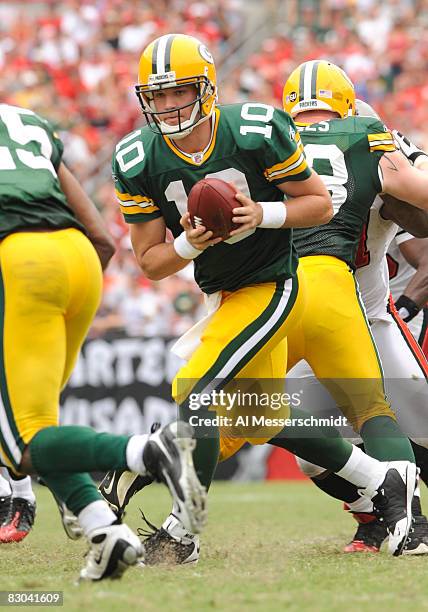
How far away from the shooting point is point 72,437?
3.49 metres

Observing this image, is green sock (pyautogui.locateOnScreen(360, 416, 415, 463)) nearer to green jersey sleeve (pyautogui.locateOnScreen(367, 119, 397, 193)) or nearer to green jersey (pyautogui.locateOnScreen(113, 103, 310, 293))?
green jersey (pyautogui.locateOnScreen(113, 103, 310, 293))

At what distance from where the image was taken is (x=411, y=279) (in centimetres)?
553

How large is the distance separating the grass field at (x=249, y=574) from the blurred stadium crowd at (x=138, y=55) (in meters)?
5.96

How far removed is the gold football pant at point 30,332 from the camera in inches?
138

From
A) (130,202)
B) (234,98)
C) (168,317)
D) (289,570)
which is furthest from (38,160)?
(234,98)

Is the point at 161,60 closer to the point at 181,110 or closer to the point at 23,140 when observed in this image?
the point at 181,110

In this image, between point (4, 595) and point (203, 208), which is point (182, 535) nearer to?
point (4, 595)

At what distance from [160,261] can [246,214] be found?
0.40 metres

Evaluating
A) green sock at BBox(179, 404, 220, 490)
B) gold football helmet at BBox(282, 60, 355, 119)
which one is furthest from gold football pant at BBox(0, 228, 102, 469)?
gold football helmet at BBox(282, 60, 355, 119)

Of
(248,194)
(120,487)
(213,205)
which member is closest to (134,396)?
(120,487)

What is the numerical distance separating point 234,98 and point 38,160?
990 centimetres

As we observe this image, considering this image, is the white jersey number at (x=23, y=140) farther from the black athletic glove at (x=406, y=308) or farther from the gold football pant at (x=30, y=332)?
the black athletic glove at (x=406, y=308)

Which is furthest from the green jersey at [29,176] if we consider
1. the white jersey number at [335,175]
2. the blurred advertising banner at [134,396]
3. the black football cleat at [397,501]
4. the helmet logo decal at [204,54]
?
the blurred advertising banner at [134,396]

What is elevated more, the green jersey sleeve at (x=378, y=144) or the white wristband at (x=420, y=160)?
the green jersey sleeve at (x=378, y=144)
